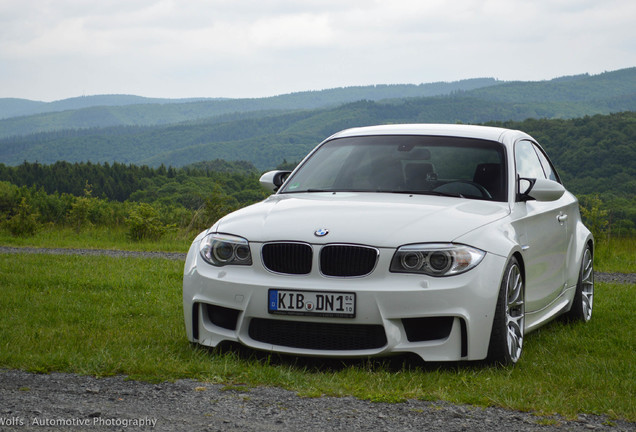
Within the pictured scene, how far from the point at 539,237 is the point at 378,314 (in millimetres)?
1870

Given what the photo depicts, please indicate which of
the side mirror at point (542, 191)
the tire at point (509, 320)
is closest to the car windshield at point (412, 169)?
the side mirror at point (542, 191)

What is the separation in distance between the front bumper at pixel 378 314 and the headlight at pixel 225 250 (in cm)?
5

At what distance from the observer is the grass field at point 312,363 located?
402 cm

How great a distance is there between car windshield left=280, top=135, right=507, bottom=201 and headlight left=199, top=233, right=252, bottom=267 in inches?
44.4

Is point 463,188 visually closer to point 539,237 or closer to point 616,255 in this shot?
point 539,237

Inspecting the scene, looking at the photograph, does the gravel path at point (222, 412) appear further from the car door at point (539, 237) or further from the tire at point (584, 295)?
the tire at point (584, 295)

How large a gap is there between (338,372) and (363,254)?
0.71 metres

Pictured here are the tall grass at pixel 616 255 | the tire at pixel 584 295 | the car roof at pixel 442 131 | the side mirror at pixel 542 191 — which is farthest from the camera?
the tall grass at pixel 616 255

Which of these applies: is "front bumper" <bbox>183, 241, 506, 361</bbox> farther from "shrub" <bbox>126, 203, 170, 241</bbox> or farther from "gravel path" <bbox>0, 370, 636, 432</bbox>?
"shrub" <bbox>126, 203, 170, 241</bbox>

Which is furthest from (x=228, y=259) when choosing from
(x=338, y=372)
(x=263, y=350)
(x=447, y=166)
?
(x=447, y=166)

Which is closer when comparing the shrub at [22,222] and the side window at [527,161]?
the side window at [527,161]

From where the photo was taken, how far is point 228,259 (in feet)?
15.8

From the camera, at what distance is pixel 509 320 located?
4.88 meters

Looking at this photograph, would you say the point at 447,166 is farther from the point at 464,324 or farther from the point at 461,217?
the point at 464,324
